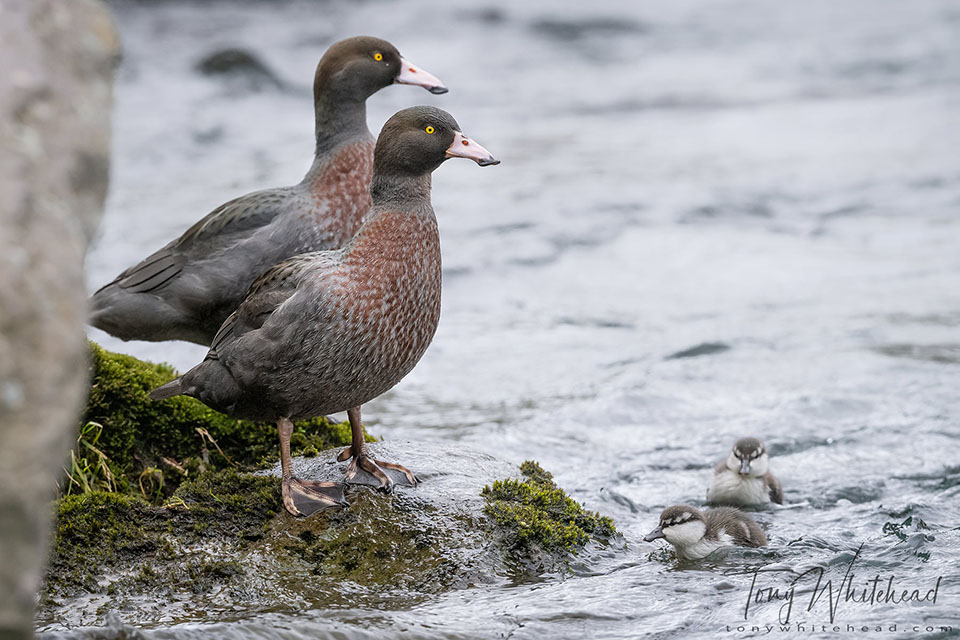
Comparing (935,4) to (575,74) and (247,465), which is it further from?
(247,465)

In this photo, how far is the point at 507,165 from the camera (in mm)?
15648

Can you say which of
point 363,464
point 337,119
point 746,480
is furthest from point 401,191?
point 746,480

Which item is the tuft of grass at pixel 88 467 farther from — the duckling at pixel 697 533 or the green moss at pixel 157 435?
the duckling at pixel 697 533

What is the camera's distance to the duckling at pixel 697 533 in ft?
17.8

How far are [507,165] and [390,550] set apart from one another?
444 inches

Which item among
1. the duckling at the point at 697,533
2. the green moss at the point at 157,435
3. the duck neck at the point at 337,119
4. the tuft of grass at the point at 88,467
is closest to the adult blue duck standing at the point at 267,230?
the duck neck at the point at 337,119

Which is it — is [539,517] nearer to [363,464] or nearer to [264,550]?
[363,464]

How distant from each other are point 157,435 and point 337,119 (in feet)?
7.27

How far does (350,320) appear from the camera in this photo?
16.2 feet

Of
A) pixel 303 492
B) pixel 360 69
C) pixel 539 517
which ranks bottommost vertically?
pixel 539 517

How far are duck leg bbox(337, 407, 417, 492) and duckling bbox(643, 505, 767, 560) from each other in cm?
126

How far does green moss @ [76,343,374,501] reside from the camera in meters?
5.60
